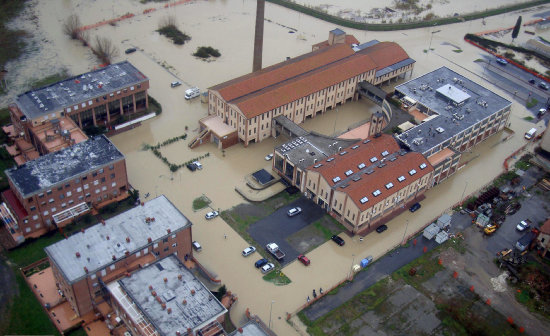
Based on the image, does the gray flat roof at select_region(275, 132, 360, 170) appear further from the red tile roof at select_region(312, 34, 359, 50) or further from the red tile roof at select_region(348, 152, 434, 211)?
the red tile roof at select_region(312, 34, 359, 50)

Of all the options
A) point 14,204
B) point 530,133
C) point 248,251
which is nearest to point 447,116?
point 530,133

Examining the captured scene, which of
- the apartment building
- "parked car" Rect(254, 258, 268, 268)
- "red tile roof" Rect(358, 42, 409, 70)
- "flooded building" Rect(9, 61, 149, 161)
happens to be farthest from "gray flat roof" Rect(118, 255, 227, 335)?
"red tile roof" Rect(358, 42, 409, 70)

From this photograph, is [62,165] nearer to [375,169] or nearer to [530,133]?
[375,169]

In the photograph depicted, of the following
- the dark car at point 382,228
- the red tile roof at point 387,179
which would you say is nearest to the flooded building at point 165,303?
the red tile roof at point 387,179

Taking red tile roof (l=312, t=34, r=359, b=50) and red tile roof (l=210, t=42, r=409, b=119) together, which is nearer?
red tile roof (l=210, t=42, r=409, b=119)

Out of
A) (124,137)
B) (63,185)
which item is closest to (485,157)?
(124,137)

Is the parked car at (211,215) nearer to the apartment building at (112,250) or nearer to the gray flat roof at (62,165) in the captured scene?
the apartment building at (112,250)
